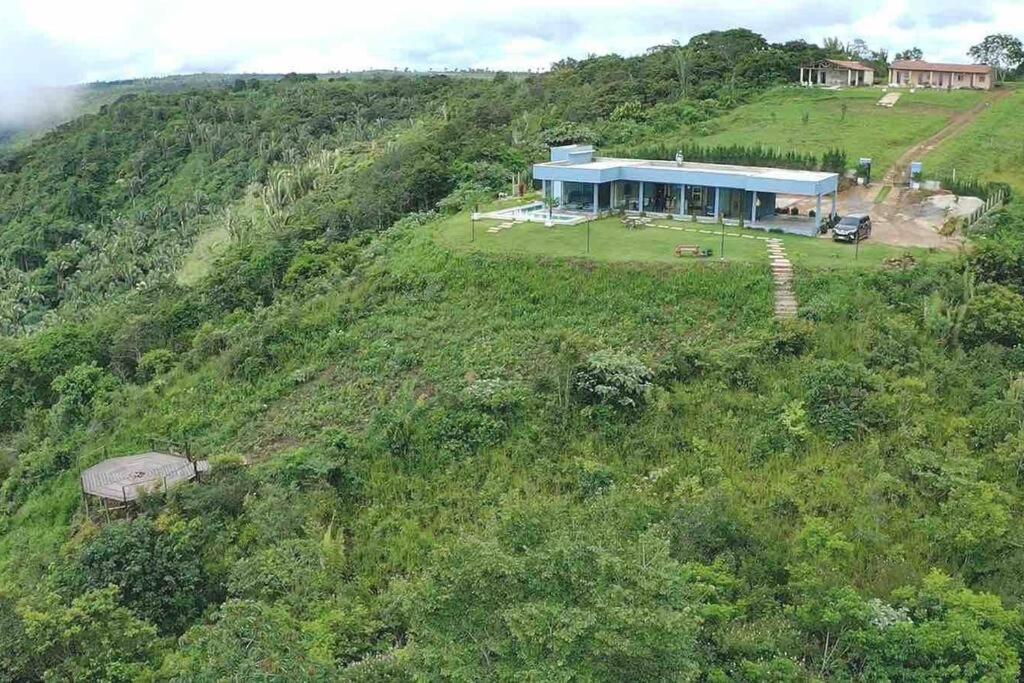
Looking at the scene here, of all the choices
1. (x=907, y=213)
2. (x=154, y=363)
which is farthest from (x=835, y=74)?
(x=154, y=363)

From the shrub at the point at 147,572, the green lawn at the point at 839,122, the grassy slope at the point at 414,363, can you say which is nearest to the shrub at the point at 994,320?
the grassy slope at the point at 414,363

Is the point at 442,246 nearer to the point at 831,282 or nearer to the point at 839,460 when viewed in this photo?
the point at 831,282

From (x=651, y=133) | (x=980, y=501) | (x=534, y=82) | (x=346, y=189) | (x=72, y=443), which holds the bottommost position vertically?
(x=72, y=443)

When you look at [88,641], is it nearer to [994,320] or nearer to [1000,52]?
[994,320]

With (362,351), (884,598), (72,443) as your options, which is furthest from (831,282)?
(72,443)

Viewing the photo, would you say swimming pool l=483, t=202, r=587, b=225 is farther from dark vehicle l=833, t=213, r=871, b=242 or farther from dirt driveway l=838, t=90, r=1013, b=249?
dirt driveway l=838, t=90, r=1013, b=249

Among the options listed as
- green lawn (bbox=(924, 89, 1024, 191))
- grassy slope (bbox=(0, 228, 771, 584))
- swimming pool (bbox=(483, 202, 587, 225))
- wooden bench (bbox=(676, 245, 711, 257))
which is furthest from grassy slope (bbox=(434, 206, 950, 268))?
green lawn (bbox=(924, 89, 1024, 191))
